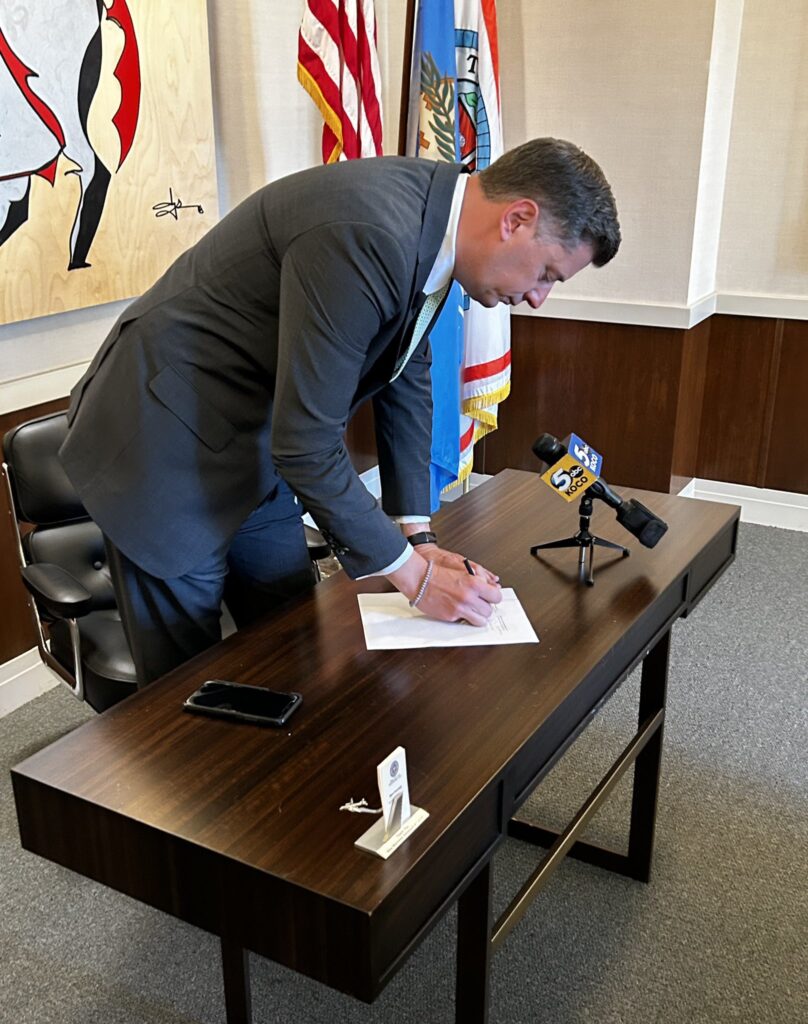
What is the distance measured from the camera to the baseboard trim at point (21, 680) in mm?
2639

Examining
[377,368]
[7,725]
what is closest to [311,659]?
[377,368]

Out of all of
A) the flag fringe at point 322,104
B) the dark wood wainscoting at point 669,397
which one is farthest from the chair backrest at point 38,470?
the dark wood wainscoting at point 669,397

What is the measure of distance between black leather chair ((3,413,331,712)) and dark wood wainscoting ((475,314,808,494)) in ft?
5.87

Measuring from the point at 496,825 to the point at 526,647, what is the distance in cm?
32

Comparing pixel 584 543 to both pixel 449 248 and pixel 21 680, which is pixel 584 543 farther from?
pixel 21 680

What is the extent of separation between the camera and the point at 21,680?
2.68 m

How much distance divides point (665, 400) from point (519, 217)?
2377mm

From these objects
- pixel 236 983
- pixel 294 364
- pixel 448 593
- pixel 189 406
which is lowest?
pixel 236 983

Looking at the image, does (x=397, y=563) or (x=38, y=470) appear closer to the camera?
(x=397, y=563)

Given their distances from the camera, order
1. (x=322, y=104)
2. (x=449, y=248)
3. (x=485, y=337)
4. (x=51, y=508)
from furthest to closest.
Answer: (x=485, y=337) < (x=322, y=104) < (x=51, y=508) < (x=449, y=248)

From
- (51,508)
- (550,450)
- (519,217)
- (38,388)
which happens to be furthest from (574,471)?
(38,388)

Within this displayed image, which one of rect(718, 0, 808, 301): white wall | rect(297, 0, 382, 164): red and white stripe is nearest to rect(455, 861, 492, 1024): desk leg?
rect(297, 0, 382, 164): red and white stripe

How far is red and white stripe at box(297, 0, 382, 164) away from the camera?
114 inches

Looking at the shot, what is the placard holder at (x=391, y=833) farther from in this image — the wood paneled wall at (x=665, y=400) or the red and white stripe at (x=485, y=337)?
the wood paneled wall at (x=665, y=400)
